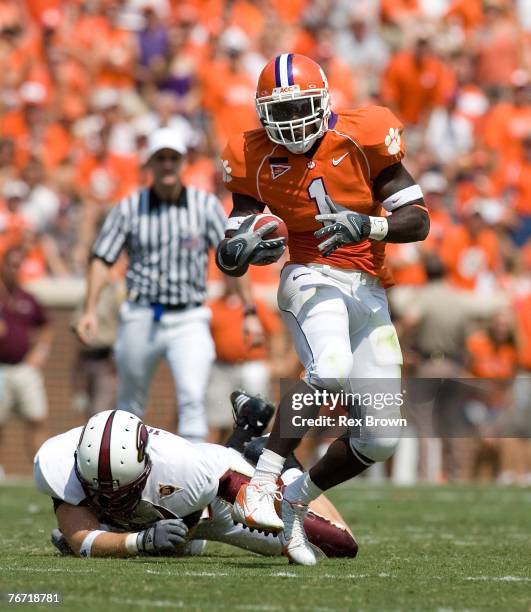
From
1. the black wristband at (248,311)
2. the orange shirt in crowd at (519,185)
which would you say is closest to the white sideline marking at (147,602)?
the black wristband at (248,311)

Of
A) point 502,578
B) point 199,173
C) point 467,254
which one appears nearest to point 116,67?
point 199,173

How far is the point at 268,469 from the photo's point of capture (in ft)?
17.6

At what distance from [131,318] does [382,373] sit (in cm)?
261

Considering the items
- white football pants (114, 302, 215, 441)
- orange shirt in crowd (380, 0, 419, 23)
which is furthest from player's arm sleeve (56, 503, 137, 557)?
orange shirt in crowd (380, 0, 419, 23)

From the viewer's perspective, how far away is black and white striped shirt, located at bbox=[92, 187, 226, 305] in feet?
25.7

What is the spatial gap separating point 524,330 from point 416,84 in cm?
361

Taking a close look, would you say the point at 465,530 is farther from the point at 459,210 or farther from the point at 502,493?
the point at 459,210

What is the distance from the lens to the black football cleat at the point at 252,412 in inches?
235

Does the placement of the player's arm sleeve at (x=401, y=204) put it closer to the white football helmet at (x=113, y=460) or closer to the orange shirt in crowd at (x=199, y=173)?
the white football helmet at (x=113, y=460)

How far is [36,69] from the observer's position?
576 inches

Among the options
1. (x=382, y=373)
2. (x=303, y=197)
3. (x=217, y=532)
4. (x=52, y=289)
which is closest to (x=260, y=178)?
(x=303, y=197)

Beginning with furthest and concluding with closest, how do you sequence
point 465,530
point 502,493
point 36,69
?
point 36,69 → point 502,493 → point 465,530

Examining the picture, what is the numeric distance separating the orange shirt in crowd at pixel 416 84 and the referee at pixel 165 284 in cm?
674

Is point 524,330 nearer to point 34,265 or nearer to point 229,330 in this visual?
point 229,330
